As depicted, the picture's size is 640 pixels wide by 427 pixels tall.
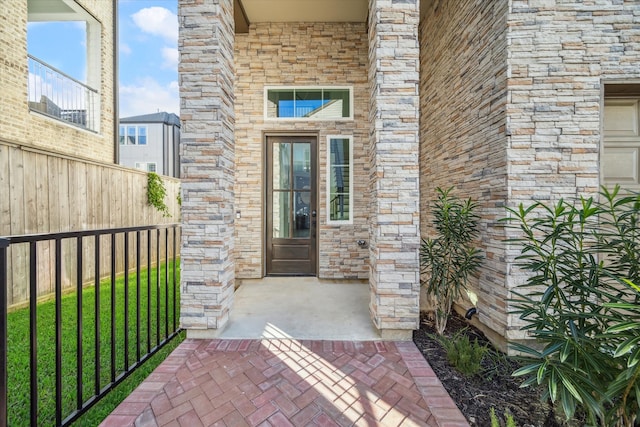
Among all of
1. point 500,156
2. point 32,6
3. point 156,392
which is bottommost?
point 156,392

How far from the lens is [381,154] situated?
236cm

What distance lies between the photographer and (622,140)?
228 cm

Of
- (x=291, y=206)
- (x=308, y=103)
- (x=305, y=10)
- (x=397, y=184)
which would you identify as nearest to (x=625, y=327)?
(x=397, y=184)

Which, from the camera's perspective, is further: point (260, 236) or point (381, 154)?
point (260, 236)

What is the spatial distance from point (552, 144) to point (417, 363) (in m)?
2.09

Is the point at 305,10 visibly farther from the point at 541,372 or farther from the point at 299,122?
the point at 541,372

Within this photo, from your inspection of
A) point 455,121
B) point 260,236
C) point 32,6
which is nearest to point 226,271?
point 260,236

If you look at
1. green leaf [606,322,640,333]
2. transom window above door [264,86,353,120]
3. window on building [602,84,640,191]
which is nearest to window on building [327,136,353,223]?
transom window above door [264,86,353,120]

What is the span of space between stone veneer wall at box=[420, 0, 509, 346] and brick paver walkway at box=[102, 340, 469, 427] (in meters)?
1.01

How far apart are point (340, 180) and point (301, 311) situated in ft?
7.21

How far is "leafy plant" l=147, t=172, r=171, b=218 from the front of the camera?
515 cm

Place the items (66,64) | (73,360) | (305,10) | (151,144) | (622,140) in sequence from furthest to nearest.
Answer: (151,144) → (66,64) → (305,10) → (622,140) → (73,360)

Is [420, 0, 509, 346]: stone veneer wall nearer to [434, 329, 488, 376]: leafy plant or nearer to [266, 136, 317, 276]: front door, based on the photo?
[434, 329, 488, 376]: leafy plant

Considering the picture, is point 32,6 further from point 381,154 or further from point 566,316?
point 566,316
